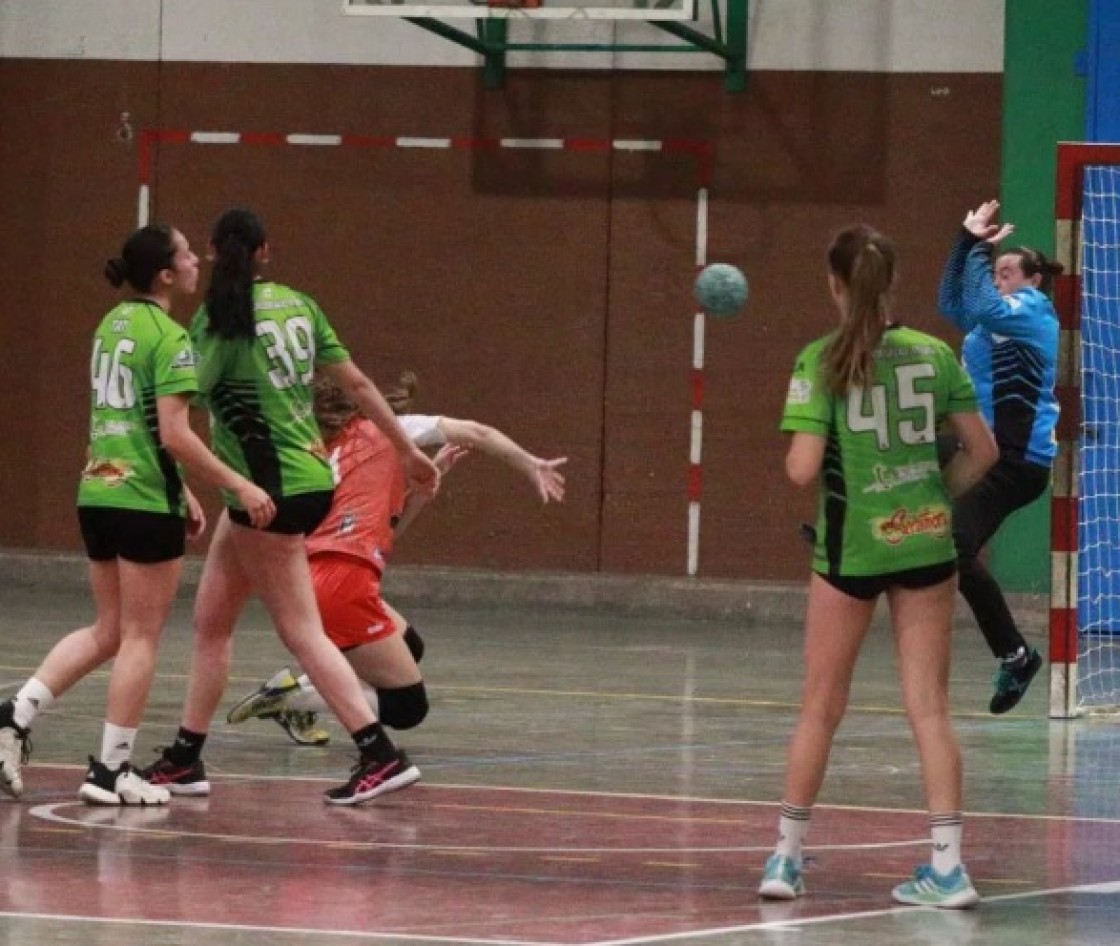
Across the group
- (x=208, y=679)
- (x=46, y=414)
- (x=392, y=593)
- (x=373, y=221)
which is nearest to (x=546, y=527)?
(x=392, y=593)

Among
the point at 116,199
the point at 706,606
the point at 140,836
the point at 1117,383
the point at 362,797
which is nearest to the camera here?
the point at 140,836

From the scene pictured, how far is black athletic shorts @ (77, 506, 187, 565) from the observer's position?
9000 millimetres

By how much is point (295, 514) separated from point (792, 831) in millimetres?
2293

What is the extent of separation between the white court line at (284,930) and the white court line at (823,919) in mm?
209

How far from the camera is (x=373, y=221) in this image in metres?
19.0

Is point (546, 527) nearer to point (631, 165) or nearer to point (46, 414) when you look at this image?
point (631, 165)

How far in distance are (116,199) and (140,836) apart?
1142 centimetres

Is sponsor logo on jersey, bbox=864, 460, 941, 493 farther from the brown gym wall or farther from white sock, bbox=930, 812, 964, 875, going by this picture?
the brown gym wall

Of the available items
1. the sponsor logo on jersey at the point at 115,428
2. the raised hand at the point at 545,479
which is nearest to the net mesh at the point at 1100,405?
the raised hand at the point at 545,479

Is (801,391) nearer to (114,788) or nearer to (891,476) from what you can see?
(891,476)

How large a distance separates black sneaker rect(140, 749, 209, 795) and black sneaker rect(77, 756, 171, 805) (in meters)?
0.26

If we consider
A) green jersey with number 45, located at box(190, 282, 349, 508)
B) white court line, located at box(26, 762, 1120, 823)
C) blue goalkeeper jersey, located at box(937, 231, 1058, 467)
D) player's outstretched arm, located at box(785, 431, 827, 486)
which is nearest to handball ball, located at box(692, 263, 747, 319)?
blue goalkeeper jersey, located at box(937, 231, 1058, 467)

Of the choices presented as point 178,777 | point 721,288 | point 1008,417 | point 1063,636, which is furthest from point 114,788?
point 721,288

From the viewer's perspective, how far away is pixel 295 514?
354 inches
